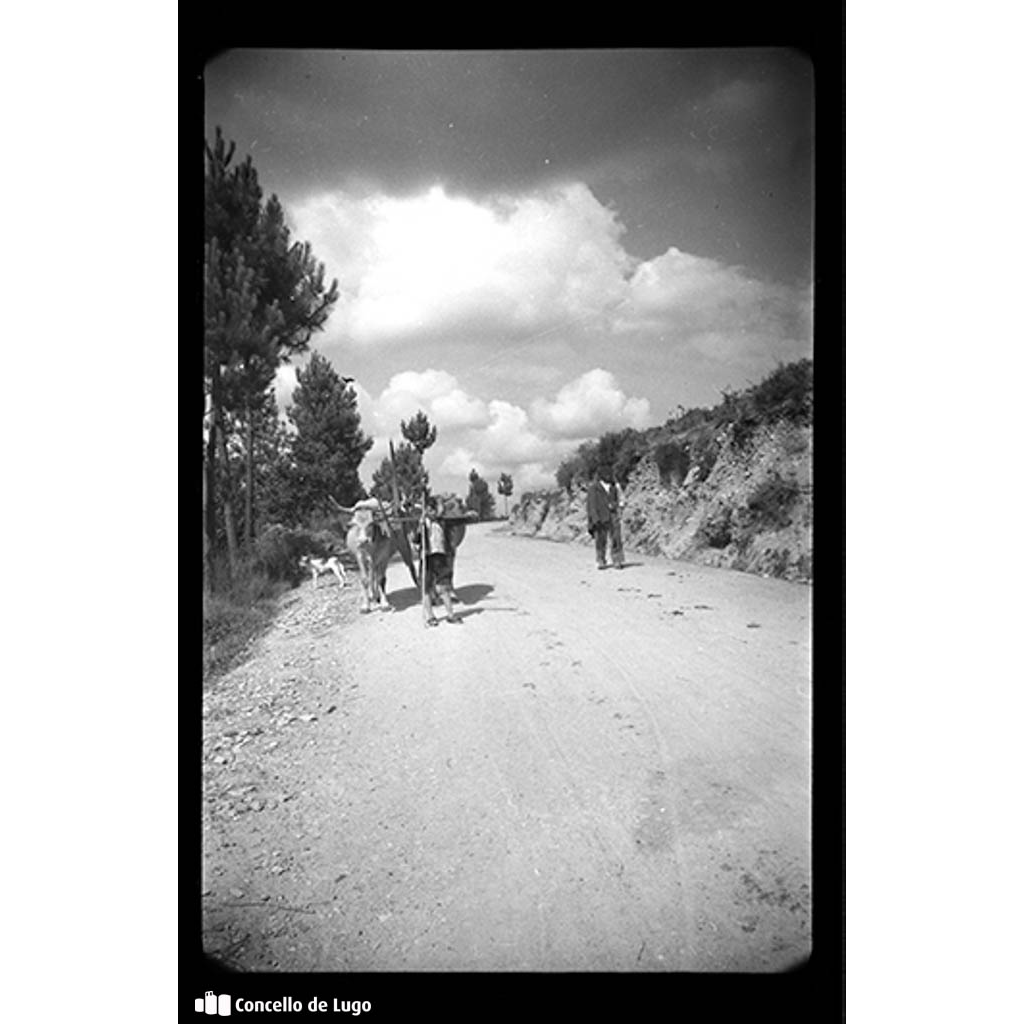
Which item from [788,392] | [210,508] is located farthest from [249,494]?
[788,392]

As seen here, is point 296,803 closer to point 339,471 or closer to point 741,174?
point 339,471

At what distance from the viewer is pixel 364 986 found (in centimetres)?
217

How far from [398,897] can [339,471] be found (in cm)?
131

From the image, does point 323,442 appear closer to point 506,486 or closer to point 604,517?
point 506,486

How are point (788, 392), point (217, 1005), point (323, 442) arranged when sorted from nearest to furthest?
point (217, 1005), point (788, 392), point (323, 442)

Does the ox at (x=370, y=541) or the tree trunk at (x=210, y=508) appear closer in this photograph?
the tree trunk at (x=210, y=508)

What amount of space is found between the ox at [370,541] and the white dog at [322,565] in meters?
0.06

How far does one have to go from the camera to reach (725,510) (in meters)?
2.44

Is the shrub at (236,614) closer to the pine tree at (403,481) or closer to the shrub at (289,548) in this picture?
the shrub at (289,548)

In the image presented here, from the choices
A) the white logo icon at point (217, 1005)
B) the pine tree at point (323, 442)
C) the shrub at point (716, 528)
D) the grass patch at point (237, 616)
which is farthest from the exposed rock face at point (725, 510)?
the white logo icon at point (217, 1005)

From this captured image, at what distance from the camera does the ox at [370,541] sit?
8.19ft

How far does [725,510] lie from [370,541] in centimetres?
118

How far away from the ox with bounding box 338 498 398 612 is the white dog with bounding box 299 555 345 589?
0.19 feet
